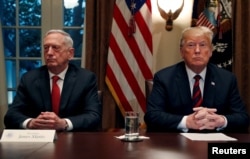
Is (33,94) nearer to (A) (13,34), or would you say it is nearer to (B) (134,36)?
(B) (134,36)

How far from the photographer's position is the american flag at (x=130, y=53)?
3969 mm

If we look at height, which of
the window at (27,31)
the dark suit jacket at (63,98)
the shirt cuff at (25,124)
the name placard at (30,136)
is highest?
the window at (27,31)

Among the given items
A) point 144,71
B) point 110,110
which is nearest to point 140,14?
point 144,71

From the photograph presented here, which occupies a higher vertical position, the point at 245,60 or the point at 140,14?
the point at 140,14

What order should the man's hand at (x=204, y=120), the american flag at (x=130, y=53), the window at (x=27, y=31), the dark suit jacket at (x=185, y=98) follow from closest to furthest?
the man's hand at (x=204, y=120), the dark suit jacket at (x=185, y=98), the american flag at (x=130, y=53), the window at (x=27, y=31)

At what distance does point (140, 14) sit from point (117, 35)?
0.32 meters

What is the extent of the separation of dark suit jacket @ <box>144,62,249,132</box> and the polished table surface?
43 centimetres

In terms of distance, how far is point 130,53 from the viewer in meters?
3.99

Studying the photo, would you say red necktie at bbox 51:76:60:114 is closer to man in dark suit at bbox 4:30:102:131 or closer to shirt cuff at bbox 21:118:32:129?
man in dark suit at bbox 4:30:102:131

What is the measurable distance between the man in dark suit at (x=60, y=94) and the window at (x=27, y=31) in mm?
1669

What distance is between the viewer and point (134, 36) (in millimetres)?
3986

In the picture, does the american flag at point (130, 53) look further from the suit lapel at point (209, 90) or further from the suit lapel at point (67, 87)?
the suit lapel at point (209, 90)

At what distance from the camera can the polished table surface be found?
159 cm

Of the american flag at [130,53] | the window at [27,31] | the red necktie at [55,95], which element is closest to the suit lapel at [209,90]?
the red necktie at [55,95]
